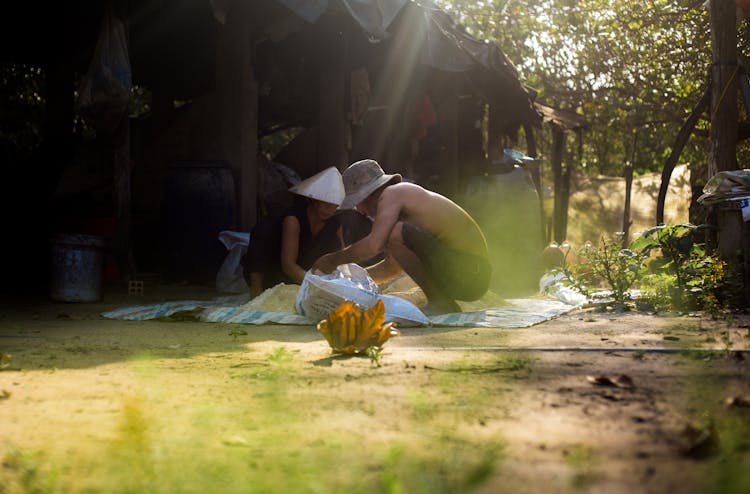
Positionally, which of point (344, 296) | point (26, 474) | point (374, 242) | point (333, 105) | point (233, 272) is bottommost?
point (26, 474)

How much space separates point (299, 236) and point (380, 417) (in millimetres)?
3664

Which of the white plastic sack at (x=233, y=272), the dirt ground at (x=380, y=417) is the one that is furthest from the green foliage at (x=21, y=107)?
the dirt ground at (x=380, y=417)

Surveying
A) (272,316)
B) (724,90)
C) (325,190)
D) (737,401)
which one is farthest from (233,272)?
(737,401)

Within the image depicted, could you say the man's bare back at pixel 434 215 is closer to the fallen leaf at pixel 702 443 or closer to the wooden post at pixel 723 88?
the wooden post at pixel 723 88

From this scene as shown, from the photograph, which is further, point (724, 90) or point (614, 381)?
point (724, 90)

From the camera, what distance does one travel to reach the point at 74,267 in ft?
19.7

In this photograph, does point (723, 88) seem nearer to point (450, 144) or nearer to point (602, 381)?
point (450, 144)

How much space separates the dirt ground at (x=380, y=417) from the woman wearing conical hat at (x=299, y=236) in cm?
190

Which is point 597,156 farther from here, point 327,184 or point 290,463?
point 290,463

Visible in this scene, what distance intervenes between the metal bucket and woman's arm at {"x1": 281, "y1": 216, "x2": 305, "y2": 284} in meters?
1.55

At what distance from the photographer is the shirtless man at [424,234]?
517cm

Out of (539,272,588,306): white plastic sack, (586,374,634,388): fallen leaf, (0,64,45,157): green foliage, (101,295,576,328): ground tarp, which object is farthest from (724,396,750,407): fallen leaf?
(0,64,45,157): green foliage

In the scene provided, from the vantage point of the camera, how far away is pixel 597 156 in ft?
82.7

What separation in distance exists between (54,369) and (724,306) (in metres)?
4.35
